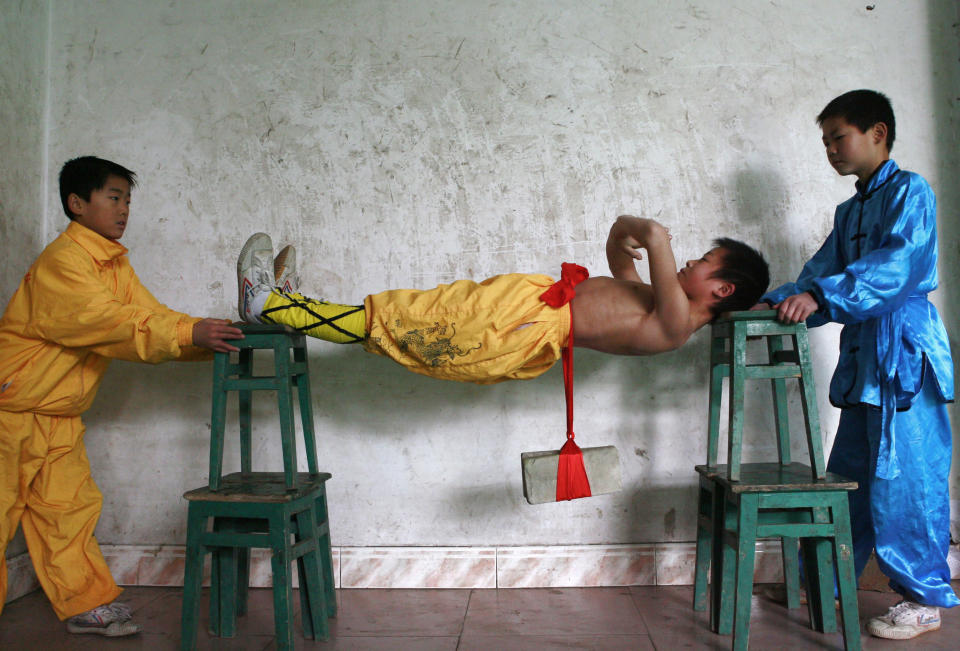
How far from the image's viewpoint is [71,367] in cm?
215

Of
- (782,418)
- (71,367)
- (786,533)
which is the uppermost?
(71,367)

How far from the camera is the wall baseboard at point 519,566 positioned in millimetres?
2480

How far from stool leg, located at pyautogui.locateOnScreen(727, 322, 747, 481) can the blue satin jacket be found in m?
0.23

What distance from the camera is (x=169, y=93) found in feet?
8.96

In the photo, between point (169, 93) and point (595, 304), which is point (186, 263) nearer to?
point (169, 93)

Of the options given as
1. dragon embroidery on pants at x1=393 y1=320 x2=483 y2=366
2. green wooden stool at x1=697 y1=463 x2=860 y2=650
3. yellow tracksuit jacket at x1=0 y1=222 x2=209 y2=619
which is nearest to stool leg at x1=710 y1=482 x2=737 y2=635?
green wooden stool at x1=697 y1=463 x2=860 y2=650

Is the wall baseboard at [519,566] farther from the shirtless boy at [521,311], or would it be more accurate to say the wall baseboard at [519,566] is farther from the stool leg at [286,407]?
the shirtless boy at [521,311]

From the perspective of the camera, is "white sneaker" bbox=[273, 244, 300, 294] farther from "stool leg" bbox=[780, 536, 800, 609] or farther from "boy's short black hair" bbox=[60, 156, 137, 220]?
"stool leg" bbox=[780, 536, 800, 609]

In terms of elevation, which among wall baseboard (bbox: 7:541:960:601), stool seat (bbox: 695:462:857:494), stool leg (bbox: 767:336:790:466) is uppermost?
stool leg (bbox: 767:336:790:466)

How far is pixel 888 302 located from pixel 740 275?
404 millimetres

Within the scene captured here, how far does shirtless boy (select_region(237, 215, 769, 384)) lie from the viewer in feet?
6.31

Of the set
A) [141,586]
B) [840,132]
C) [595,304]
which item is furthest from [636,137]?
[141,586]

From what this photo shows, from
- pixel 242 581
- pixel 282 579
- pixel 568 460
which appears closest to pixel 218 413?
pixel 282 579

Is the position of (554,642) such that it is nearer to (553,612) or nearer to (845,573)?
(553,612)
